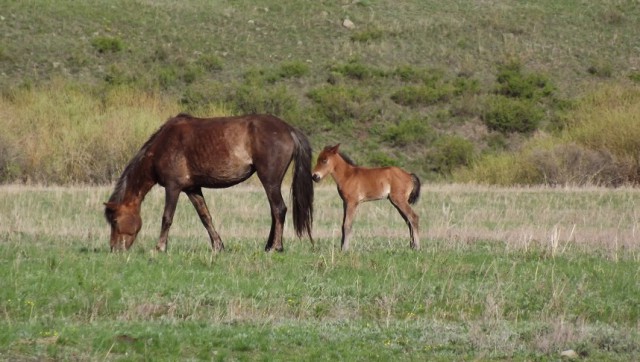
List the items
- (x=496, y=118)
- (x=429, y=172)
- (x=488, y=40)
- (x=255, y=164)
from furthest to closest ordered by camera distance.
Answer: (x=488, y=40), (x=496, y=118), (x=429, y=172), (x=255, y=164)

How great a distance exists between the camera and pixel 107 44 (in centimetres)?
6312

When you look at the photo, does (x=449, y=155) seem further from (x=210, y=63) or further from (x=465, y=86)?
(x=210, y=63)

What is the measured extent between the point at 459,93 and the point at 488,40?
8.77 meters

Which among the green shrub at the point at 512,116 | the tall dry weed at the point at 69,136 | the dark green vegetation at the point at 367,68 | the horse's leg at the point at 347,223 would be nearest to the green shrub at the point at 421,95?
the dark green vegetation at the point at 367,68

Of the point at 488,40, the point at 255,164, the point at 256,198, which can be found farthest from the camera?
the point at 488,40

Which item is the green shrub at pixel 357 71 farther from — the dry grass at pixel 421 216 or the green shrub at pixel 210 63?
the dry grass at pixel 421 216

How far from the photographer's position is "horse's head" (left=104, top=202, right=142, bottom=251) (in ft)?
56.3

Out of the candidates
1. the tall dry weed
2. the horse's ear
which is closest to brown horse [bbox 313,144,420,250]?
the horse's ear

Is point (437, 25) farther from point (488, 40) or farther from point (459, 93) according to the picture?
point (459, 93)

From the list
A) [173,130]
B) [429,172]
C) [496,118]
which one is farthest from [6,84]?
[173,130]

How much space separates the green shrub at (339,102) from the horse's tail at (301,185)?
4029 centimetres

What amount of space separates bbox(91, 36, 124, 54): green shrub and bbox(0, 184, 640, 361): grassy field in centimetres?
4226

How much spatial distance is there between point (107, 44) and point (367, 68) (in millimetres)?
14065

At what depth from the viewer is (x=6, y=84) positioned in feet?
179
